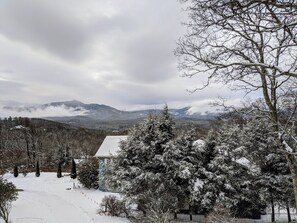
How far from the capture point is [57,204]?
27375mm

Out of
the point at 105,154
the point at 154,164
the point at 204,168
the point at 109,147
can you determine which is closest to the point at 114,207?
the point at 154,164

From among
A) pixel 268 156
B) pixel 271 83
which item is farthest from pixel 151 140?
pixel 271 83

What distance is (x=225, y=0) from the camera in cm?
453

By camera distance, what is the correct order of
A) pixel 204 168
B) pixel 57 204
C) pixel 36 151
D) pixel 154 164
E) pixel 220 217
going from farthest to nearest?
1. pixel 36 151
2. pixel 57 204
3. pixel 204 168
4. pixel 154 164
5. pixel 220 217

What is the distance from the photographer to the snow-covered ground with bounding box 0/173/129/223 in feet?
70.6

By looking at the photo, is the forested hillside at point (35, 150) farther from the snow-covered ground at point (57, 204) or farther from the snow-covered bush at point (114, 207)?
the snow-covered bush at point (114, 207)

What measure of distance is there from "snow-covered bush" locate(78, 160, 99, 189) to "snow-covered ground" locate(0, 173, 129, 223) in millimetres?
836

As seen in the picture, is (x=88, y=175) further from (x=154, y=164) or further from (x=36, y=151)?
(x=36, y=151)

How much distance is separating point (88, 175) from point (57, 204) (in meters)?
6.59

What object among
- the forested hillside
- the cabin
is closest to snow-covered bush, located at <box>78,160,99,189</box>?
the cabin

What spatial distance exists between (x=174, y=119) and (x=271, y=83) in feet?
48.3

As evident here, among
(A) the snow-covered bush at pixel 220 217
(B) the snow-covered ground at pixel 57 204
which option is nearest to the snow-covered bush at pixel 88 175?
(B) the snow-covered ground at pixel 57 204

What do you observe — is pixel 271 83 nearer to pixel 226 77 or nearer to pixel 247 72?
pixel 247 72

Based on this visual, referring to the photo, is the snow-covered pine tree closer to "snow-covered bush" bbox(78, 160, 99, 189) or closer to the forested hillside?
"snow-covered bush" bbox(78, 160, 99, 189)
